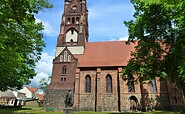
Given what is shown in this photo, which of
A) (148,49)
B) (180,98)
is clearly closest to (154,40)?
(148,49)

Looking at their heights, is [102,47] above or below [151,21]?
above

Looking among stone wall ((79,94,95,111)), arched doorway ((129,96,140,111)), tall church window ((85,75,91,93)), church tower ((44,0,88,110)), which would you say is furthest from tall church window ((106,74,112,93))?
church tower ((44,0,88,110))

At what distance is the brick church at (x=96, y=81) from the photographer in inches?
1155

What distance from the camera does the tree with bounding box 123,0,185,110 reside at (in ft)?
48.2

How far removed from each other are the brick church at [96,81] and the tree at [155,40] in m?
10.7

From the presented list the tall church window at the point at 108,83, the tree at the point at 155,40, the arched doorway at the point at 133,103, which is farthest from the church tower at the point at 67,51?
the tree at the point at 155,40

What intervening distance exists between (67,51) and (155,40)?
66.3 feet

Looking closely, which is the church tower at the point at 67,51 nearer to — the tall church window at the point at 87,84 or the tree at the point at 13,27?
the tall church window at the point at 87,84

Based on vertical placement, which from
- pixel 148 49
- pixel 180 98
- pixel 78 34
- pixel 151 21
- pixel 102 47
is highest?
pixel 78 34

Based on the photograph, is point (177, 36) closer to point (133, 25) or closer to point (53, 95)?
point (133, 25)

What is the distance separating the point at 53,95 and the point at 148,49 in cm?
2075

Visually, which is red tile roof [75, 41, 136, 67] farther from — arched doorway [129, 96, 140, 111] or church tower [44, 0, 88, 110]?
arched doorway [129, 96, 140, 111]

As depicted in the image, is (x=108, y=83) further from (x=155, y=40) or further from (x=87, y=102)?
(x=155, y=40)

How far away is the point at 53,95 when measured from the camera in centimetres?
3184
